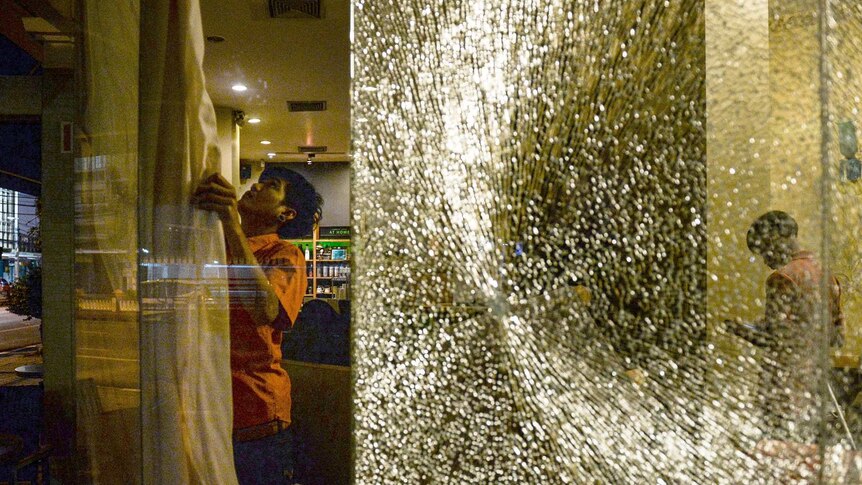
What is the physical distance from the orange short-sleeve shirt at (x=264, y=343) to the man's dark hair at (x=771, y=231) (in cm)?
65

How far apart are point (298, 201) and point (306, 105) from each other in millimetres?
159

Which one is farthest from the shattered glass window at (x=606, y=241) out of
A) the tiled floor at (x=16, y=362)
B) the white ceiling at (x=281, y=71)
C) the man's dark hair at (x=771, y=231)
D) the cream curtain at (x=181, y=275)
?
the tiled floor at (x=16, y=362)

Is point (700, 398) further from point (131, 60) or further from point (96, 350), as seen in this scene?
point (96, 350)

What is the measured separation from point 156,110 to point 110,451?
85 cm

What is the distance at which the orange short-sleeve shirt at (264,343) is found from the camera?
905 mm

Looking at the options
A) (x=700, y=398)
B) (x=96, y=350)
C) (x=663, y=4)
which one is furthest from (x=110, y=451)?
(x=663, y=4)

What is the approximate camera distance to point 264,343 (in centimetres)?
94

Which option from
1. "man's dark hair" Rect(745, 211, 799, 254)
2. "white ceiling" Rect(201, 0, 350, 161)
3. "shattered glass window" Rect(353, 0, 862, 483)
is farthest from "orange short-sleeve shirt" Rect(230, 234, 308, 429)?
"man's dark hair" Rect(745, 211, 799, 254)

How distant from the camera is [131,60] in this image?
3.57 ft

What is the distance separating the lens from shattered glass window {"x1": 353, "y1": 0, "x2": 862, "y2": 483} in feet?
1.83

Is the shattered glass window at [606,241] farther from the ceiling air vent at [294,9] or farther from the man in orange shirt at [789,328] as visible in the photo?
the ceiling air vent at [294,9]

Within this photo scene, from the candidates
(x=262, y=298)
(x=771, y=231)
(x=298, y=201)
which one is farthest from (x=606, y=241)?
(x=262, y=298)

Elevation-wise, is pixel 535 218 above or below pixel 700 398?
above

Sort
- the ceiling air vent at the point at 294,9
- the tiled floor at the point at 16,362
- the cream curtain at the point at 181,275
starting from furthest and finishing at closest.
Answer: the tiled floor at the point at 16,362 < the cream curtain at the point at 181,275 < the ceiling air vent at the point at 294,9
